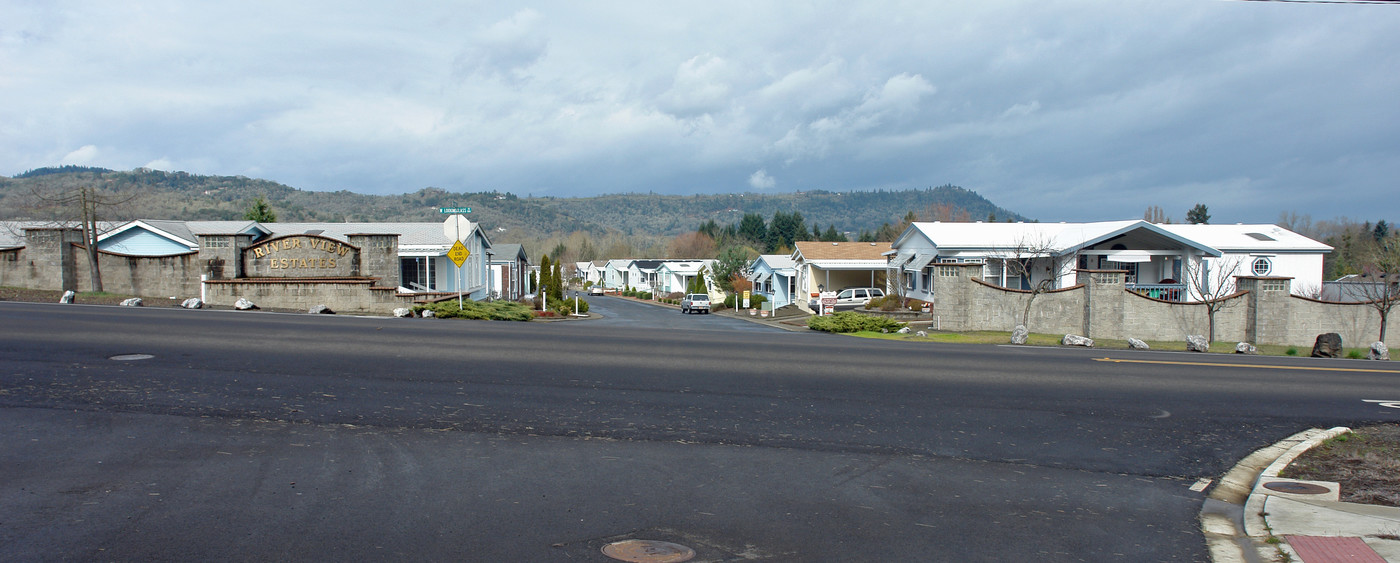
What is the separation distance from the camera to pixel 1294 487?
24.2 ft

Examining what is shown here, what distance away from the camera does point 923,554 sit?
217 inches

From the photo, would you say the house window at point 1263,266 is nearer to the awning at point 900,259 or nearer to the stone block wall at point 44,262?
the awning at point 900,259

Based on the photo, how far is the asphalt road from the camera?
5738mm

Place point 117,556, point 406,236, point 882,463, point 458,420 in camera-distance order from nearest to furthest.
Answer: point 117,556
point 882,463
point 458,420
point 406,236

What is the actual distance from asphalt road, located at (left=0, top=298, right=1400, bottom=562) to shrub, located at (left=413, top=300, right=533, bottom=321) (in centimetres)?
1048

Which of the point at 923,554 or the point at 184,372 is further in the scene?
the point at 184,372

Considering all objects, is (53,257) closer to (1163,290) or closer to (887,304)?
(887,304)

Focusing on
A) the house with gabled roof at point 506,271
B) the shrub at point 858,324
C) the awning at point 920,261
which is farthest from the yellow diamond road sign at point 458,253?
the house with gabled roof at point 506,271

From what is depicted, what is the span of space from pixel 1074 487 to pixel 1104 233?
33.2m

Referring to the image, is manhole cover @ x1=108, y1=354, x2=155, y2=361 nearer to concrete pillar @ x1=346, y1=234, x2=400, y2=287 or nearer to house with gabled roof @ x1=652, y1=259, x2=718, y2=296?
concrete pillar @ x1=346, y1=234, x2=400, y2=287

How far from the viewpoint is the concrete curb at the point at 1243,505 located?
5.78 m

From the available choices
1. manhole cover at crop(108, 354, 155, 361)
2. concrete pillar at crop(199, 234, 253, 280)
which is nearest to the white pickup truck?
concrete pillar at crop(199, 234, 253, 280)

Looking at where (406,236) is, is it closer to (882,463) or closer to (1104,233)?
(1104,233)

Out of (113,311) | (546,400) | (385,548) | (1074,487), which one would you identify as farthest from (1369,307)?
(113,311)
